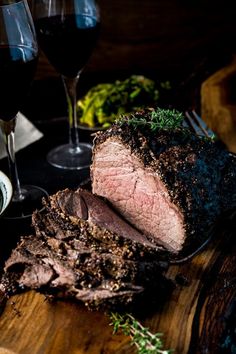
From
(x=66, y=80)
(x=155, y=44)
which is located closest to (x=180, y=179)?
(x=66, y=80)

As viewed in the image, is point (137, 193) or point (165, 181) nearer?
point (165, 181)

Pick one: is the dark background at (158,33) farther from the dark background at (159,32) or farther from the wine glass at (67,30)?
the wine glass at (67,30)

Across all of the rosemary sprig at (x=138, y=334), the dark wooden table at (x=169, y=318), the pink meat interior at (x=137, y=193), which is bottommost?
the dark wooden table at (x=169, y=318)

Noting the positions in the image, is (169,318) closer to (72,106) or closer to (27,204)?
(27,204)

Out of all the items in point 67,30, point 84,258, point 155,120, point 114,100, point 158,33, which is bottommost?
point 158,33

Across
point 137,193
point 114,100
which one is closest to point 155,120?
point 137,193

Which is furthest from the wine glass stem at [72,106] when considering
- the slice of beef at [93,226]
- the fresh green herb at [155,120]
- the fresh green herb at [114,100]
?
the slice of beef at [93,226]
